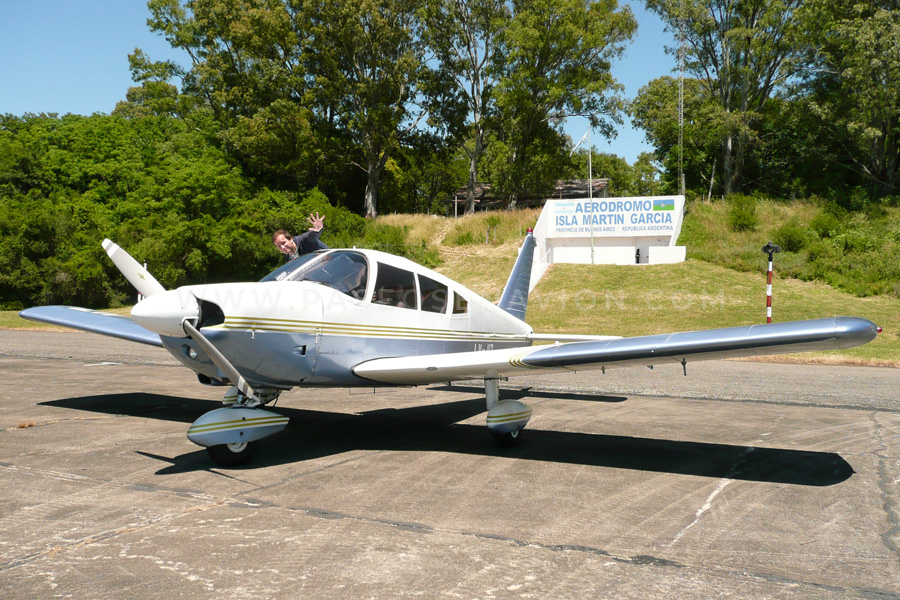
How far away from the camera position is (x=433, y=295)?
7.84 m

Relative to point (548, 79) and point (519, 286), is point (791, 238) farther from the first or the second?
point (519, 286)

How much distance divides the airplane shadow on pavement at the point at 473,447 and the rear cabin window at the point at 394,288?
1.56m

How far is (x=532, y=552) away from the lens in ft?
13.4

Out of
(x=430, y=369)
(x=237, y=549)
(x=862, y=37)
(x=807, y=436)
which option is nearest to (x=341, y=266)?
(x=430, y=369)

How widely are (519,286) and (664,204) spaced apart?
23169 millimetres

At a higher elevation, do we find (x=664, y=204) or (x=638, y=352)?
(x=664, y=204)

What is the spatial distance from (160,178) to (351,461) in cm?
4157

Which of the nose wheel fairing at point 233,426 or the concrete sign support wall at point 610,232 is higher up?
the concrete sign support wall at point 610,232

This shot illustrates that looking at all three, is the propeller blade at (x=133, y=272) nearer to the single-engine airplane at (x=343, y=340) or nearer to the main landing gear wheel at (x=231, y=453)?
the single-engine airplane at (x=343, y=340)

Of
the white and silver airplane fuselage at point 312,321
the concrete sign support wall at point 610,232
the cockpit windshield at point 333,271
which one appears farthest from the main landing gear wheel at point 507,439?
the concrete sign support wall at point 610,232

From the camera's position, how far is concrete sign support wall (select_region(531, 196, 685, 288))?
31438mm

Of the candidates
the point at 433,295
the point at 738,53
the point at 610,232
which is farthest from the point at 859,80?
the point at 433,295

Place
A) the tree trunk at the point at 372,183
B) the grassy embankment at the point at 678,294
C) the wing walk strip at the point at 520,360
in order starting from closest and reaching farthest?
the wing walk strip at the point at 520,360, the grassy embankment at the point at 678,294, the tree trunk at the point at 372,183

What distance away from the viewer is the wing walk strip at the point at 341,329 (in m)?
5.98
